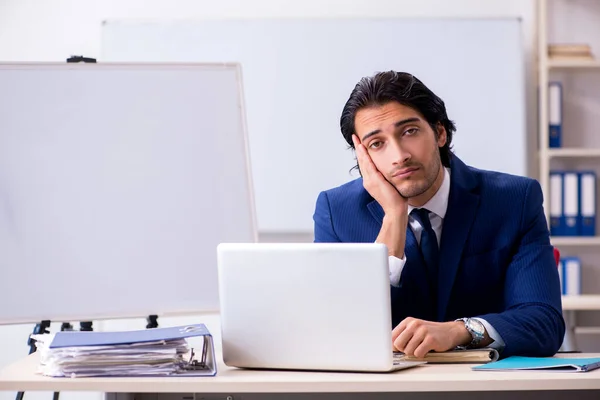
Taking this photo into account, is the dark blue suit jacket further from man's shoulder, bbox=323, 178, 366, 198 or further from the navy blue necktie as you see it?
man's shoulder, bbox=323, 178, 366, 198

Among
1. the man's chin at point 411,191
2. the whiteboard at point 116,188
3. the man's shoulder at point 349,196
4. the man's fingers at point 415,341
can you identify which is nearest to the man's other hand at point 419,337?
the man's fingers at point 415,341

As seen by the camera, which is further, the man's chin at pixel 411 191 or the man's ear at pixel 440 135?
the man's ear at pixel 440 135

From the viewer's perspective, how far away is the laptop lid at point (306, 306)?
1441mm

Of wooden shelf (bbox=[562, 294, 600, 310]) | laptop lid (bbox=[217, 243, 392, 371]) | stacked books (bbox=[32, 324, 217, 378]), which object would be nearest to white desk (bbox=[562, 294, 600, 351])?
wooden shelf (bbox=[562, 294, 600, 310])

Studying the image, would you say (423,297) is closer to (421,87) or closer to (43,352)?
(421,87)

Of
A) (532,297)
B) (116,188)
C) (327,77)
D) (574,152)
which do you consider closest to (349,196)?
(532,297)

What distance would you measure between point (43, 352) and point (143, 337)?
18 cm

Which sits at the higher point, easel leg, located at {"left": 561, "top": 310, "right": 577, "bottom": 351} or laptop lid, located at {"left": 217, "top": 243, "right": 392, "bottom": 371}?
laptop lid, located at {"left": 217, "top": 243, "right": 392, "bottom": 371}

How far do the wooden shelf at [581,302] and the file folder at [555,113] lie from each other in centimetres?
69

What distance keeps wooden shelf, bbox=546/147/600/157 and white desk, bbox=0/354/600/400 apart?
8.06 feet

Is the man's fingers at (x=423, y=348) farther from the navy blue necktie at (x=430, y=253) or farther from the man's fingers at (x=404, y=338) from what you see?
the navy blue necktie at (x=430, y=253)

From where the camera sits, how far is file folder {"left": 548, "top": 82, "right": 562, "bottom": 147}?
12.5 ft

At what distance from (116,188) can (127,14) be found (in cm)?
184

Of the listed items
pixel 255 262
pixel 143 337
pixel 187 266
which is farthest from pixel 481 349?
pixel 187 266
